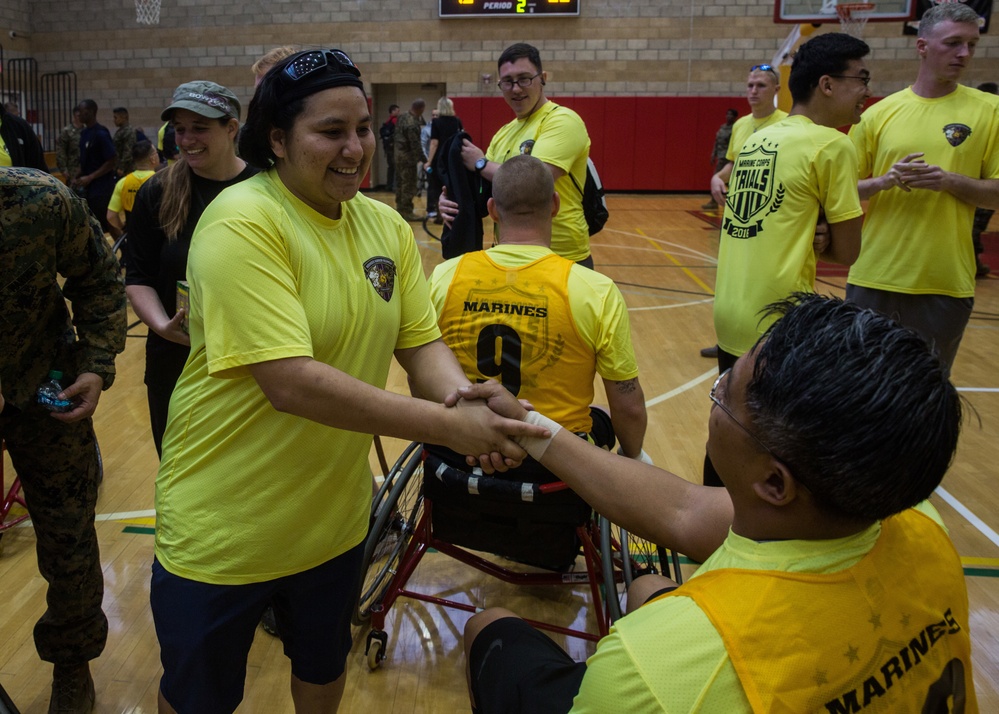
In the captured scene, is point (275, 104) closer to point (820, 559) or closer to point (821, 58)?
point (820, 559)

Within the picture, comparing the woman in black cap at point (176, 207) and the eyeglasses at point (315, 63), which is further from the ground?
the eyeglasses at point (315, 63)

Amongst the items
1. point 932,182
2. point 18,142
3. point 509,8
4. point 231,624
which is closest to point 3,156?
point 18,142

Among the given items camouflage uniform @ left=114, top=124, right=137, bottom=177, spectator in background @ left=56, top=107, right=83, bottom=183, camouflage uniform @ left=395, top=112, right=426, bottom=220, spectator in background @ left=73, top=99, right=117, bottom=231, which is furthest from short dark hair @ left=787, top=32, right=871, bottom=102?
camouflage uniform @ left=395, top=112, right=426, bottom=220

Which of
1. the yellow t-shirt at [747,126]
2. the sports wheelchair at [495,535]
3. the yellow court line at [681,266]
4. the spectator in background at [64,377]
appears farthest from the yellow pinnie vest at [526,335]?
the yellow court line at [681,266]

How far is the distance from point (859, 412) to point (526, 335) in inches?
58.9

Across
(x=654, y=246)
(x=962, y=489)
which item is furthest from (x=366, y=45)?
(x=962, y=489)

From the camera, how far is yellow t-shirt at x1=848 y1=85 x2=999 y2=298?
3.23m

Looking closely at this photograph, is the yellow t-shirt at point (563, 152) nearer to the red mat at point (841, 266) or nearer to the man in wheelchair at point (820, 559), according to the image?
the man in wheelchair at point (820, 559)

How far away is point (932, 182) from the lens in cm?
312

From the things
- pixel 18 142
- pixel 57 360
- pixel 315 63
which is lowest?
pixel 57 360

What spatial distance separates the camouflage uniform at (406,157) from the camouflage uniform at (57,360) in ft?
34.9

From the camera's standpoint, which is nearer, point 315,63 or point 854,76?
point 315,63

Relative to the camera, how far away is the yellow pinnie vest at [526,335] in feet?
8.04

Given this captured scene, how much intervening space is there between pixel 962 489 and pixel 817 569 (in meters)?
3.25
